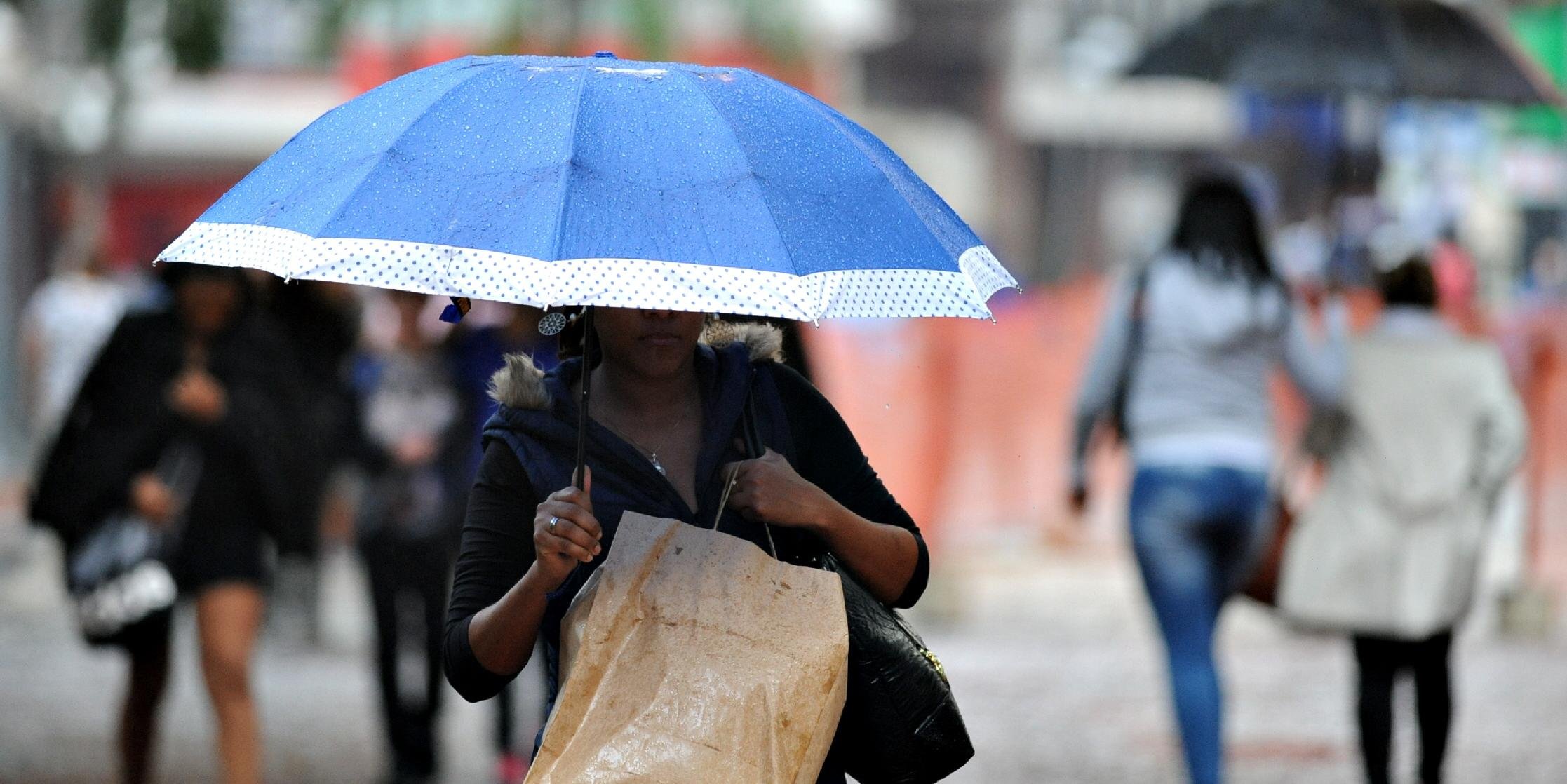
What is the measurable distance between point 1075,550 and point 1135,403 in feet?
26.5

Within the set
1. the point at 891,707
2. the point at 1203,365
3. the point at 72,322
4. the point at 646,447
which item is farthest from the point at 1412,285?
the point at 72,322

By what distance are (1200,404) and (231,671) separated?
2913 millimetres

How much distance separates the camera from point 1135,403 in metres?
6.29

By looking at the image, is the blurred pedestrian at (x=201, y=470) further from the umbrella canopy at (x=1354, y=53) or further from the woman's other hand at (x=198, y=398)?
the umbrella canopy at (x=1354, y=53)

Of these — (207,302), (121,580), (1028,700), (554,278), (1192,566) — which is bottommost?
(1028,700)

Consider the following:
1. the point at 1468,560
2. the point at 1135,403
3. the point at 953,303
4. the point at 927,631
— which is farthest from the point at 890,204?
the point at 927,631

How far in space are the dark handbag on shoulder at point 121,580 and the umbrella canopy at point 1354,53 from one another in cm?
396

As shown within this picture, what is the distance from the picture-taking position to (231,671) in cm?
619

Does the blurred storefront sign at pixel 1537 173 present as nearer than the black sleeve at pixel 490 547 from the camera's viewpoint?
No

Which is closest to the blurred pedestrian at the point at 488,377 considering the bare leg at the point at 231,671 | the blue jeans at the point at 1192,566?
the bare leg at the point at 231,671

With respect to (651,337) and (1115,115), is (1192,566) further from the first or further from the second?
(1115,115)

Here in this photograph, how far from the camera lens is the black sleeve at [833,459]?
3.20 meters

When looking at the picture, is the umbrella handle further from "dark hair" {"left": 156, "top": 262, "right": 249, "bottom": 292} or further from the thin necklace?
"dark hair" {"left": 156, "top": 262, "right": 249, "bottom": 292}

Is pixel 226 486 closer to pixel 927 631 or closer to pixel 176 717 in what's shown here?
pixel 176 717
